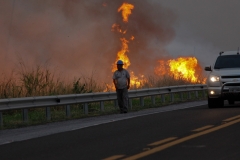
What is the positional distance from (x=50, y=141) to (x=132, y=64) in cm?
3538

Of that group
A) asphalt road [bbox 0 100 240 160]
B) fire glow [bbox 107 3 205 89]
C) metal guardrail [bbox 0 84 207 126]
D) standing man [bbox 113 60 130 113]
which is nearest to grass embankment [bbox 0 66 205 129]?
metal guardrail [bbox 0 84 207 126]

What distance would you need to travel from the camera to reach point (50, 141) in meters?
13.9

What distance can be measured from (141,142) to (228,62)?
11.8 m

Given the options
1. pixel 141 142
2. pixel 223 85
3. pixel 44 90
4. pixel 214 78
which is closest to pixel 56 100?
pixel 44 90

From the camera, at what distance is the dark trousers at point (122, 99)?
23000 mm

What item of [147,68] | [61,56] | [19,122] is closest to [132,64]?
[147,68]

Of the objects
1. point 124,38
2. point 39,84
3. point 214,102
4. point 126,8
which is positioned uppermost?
point 126,8

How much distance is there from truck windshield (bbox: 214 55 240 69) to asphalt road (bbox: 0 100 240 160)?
6.43 meters

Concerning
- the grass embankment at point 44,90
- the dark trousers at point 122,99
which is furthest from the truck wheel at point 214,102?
the grass embankment at point 44,90

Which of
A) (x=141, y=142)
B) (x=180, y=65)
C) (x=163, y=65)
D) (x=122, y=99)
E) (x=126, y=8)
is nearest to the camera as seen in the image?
(x=141, y=142)

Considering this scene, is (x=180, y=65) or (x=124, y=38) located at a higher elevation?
(x=124, y=38)

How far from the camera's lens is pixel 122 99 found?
23.2 metres

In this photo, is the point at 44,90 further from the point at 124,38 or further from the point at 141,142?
the point at 124,38

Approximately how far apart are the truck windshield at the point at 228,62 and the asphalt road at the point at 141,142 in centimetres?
643
